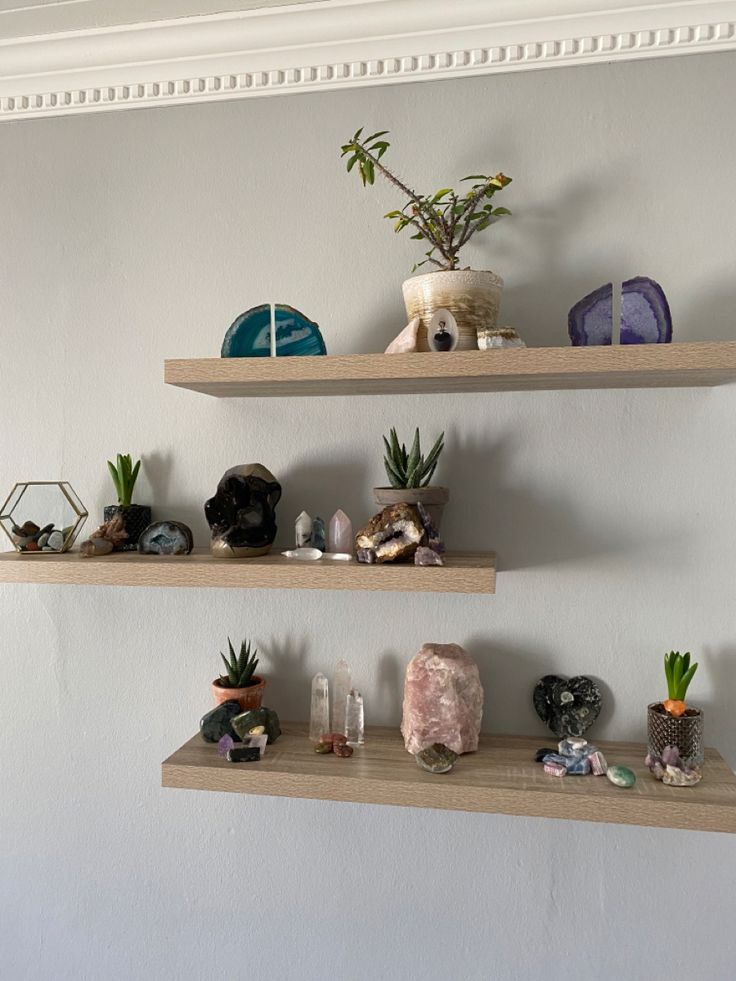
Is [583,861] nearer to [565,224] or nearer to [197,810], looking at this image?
[197,810]

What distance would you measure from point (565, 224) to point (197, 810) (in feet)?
3.67

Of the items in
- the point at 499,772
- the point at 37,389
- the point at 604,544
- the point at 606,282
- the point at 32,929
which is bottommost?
the point at 32,929

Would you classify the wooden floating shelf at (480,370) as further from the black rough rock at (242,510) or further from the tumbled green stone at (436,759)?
the tumbled green stone at (436,759)

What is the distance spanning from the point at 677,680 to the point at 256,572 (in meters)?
0.61

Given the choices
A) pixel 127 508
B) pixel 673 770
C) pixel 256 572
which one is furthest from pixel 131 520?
pixel 673 770

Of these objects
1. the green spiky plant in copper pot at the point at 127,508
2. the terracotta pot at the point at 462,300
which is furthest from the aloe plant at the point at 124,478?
the terracotta pot at the point at 462,300

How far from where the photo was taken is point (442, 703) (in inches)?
43.6

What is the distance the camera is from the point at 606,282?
1.17m

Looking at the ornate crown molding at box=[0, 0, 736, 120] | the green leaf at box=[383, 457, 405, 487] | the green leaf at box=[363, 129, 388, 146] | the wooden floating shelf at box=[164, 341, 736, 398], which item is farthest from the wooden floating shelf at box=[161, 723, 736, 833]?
the ornate crown molding at box=[0, 0, 736, 120]

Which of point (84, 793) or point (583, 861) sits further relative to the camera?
point (84, 793)

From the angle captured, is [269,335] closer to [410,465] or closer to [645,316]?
[410,465]

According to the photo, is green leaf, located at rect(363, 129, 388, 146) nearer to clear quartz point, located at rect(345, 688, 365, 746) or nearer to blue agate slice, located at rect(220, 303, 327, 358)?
blue agate slice, located at rect(220, 303, 327, 358)

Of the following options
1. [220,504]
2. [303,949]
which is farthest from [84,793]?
[220,504]

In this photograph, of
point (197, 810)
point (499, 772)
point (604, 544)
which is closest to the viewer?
point (499, 772)
